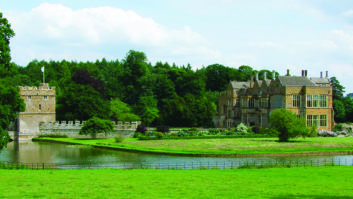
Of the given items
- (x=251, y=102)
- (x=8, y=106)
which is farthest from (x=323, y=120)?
(x=8, y=106)

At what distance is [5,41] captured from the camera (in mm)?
31266

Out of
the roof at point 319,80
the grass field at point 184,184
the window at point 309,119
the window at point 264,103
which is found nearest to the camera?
the grass field at point 184,184

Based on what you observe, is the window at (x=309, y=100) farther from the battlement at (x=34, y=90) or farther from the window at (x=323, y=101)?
the battlement at (x=34, y=90)

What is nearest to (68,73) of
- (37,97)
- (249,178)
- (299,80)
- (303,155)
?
(37,97)

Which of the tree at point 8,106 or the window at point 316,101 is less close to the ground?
the window at point 316,101

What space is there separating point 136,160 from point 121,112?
48.9 m

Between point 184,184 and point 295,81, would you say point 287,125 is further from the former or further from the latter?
point 184,184

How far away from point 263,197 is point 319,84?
195 ft

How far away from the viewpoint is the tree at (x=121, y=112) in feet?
269

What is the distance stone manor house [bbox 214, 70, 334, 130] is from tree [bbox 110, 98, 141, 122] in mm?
17136

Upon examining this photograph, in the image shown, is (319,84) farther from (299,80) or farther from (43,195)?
(43,195)


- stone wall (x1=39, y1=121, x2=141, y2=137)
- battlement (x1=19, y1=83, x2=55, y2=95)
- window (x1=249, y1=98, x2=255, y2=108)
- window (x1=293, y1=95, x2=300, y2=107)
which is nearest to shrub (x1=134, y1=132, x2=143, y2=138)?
stone wall (x1=39, y1=121, x2=141, y2=137)

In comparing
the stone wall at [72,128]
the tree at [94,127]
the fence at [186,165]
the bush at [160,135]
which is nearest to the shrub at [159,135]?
the bush at [160,135]

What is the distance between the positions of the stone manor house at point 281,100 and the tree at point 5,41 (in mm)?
47726
